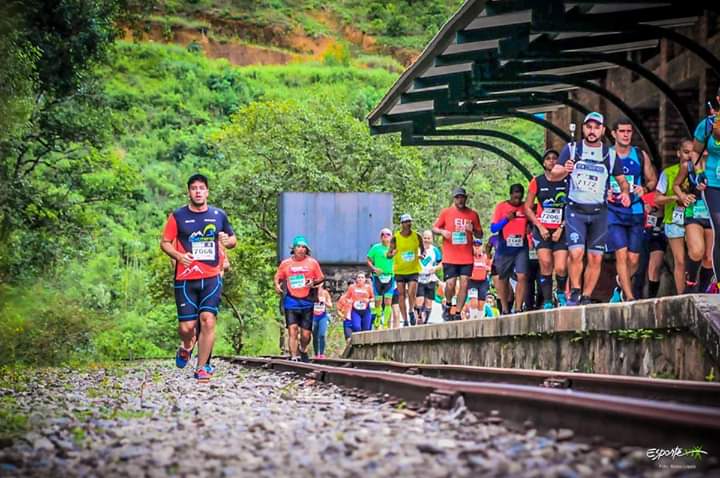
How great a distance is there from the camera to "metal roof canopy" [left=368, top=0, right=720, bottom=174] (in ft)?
52.9

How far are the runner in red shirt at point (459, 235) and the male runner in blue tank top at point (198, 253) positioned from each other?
5.47 meters

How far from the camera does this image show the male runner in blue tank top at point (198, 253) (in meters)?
13.5

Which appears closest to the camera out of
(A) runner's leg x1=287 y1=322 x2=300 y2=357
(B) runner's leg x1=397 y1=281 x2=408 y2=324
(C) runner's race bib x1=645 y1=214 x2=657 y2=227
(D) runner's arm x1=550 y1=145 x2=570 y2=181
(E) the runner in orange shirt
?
(D) runner's arm x1=550 y1=145 x2=570 y2=181

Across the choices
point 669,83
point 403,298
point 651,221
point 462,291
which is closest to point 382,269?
point 403,298

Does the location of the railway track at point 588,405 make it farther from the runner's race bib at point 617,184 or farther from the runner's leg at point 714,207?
the runner's race bib at point 617,184

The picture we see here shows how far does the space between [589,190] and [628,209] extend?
2.58ft

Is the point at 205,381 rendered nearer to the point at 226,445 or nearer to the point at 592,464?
the point at 226,445

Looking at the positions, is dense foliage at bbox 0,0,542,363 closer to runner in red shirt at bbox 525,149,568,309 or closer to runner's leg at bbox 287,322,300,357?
runner's leg at bbox 287,322,300,357

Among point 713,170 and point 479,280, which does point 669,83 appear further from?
point 713,170

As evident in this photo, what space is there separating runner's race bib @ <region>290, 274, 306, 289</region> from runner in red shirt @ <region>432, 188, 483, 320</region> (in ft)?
6.34

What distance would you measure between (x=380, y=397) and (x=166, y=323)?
4997cm

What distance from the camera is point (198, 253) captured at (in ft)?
44.5

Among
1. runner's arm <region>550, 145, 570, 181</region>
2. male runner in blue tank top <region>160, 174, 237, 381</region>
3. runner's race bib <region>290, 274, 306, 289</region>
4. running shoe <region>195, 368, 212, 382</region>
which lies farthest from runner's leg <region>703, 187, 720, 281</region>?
runner's race bib <region>290, 274, 306, 289</region>

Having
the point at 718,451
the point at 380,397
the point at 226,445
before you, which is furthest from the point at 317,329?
the point at 718,451
